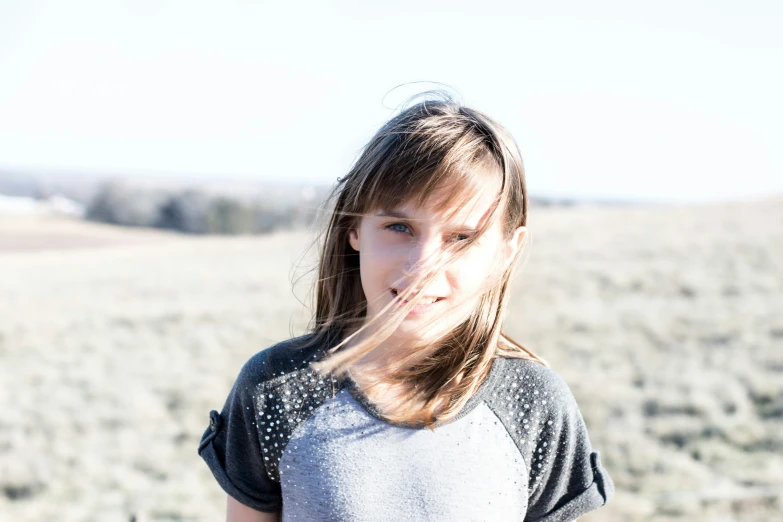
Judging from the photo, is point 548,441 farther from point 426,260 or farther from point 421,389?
point 426,260

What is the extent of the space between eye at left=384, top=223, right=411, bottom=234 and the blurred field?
19.0 inches

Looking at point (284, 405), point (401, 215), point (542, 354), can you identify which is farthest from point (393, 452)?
point (542, 354)

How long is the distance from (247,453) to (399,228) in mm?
519

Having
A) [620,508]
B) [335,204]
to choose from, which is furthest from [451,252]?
[620,508]

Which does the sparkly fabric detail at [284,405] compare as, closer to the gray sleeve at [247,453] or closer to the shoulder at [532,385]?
the gray sleeve at [247,453]

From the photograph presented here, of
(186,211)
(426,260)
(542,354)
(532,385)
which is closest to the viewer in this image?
(426,260)

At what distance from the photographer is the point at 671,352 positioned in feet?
29.0

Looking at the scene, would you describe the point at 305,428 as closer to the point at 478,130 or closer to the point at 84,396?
the point at 478,130

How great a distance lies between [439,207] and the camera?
1366mm

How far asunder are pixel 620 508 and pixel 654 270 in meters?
9.70

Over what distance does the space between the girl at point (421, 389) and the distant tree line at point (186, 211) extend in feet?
108

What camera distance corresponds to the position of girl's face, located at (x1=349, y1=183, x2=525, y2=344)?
4.44 feet

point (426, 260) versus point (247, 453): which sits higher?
point (426, 260)

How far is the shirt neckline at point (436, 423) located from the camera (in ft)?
4.47
